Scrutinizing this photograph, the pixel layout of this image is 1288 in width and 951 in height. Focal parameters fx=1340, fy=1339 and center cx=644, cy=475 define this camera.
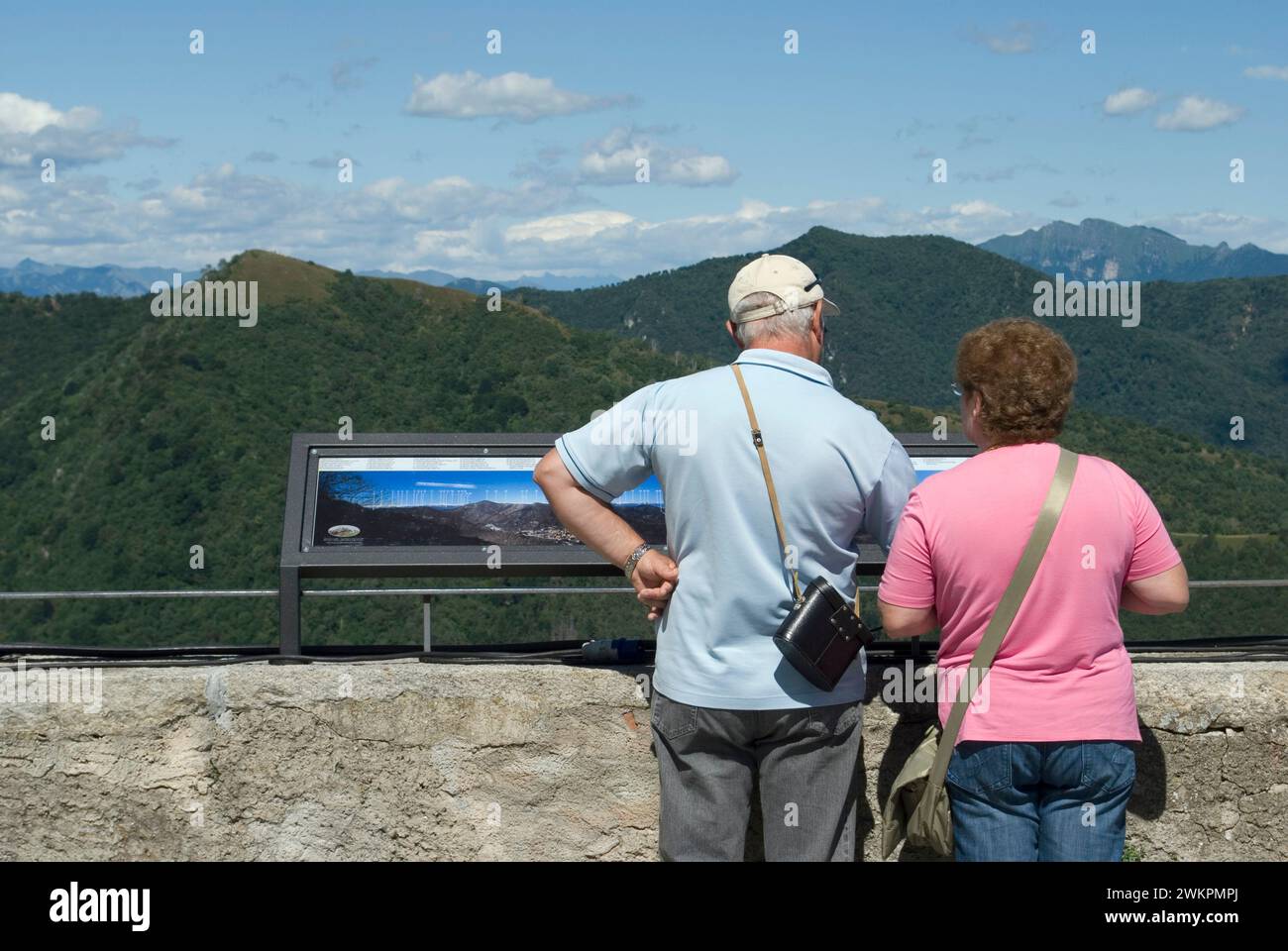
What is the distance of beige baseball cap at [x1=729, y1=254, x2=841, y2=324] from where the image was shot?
2.53 metres

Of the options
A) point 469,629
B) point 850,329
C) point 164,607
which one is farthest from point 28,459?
point 850,329

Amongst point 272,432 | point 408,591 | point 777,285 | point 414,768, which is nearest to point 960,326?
point 272,432

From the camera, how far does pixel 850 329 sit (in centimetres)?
9944

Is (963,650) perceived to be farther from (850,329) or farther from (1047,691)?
(850,329)

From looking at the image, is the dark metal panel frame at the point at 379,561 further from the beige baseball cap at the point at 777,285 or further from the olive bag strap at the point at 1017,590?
the olive bag strap at the point at 1017,590

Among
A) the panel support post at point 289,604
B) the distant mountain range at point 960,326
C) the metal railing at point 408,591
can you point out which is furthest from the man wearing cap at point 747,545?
the distant mountain range at point 960,326

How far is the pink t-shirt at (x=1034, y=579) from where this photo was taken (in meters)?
2.32

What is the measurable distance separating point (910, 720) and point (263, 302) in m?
60.8

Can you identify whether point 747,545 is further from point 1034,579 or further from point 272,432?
point 272,432

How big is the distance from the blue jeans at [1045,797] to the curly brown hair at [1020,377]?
55 cm

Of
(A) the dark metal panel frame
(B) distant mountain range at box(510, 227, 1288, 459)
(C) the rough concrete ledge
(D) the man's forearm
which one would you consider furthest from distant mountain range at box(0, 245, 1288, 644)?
(D) the man's forearm

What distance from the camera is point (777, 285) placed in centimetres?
253

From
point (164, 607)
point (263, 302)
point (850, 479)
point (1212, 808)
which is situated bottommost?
point (164, 607)

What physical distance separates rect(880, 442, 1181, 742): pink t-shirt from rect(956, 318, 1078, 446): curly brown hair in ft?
0.15
